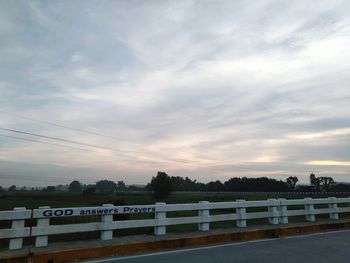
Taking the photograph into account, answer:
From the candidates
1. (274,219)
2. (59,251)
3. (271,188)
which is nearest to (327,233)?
(274,219)

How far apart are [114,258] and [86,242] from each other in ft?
3.88

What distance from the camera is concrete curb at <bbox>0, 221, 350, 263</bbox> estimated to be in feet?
24.8

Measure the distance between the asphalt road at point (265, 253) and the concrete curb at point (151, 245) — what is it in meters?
0.39

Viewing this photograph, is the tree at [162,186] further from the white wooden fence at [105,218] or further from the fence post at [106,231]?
the fence post at [106,231]

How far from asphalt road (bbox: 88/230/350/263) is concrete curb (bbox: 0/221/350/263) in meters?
0.39

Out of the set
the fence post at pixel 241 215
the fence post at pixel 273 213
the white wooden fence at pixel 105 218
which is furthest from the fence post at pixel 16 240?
the fence post at pixel 273 213

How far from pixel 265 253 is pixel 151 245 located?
277cm

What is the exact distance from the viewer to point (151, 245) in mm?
9312

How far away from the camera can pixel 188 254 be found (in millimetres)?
8867

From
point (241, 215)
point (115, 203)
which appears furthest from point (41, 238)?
point (115, 203)

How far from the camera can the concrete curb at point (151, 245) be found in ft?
24.8

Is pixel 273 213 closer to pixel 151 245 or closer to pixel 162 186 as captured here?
pixel 151 245

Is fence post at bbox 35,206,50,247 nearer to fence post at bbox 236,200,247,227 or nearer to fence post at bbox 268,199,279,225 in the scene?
fence post at bbox 236,200,247,227

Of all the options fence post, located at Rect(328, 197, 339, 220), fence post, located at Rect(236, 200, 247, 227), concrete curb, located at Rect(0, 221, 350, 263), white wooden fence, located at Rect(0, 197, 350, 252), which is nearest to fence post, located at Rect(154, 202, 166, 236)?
white wooden fence, located at Rect(0, 197, 350, 252)
